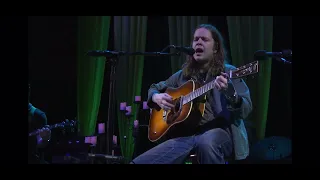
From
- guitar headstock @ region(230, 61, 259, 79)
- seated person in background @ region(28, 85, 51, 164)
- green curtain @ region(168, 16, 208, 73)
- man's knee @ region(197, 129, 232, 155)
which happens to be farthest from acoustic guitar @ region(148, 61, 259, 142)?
green curtain @ region(168, 16, 208, 73)

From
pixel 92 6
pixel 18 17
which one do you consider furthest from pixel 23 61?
pixel 92 6

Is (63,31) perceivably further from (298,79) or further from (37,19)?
(298,79)

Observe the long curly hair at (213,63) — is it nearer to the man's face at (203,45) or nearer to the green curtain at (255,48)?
the man's face at (203,45)

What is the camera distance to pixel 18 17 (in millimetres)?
3240

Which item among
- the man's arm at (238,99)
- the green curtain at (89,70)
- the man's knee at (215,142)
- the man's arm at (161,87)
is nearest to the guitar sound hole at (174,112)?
the man's arm at (161,87)

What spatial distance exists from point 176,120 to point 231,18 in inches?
80.1

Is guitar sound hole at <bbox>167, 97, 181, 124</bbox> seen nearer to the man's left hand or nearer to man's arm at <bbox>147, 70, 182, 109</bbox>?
man's arm at <bbox>147, 70, 182, 109</bbox>

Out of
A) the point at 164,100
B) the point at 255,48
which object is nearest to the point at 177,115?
the point at 164,100

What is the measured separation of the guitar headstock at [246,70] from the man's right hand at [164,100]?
674 millimetres

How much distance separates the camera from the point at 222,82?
3039mm

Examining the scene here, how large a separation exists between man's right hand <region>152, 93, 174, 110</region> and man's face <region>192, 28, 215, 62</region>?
45 centimetres

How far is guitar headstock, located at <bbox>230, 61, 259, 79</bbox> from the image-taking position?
289 cm

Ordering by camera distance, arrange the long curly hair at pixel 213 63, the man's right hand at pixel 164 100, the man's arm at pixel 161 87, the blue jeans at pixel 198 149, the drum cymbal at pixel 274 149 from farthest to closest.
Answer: the drum cymbal at pixel 274 149 → the man's arm at pixel 161 87 → the man's right hand at pixel 164 100 → the long curly hair at pixel 213 63 → the blue jeans at pixel 198 149

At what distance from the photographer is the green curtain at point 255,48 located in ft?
15.6
